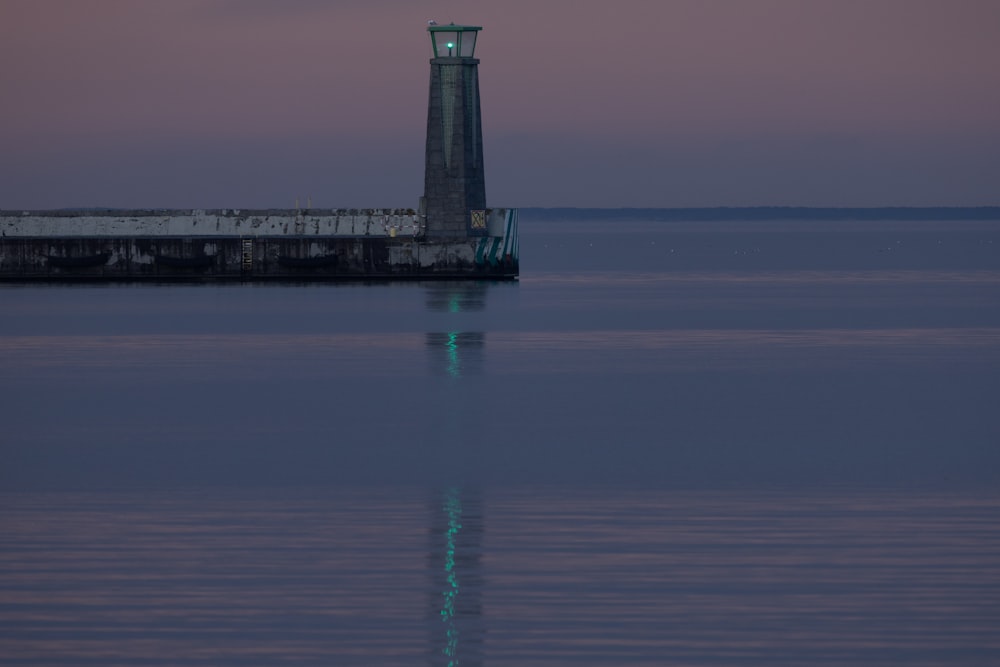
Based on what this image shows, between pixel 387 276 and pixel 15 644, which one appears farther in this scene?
pixel 387 276

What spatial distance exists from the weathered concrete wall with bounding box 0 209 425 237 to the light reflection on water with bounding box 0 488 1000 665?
4407 cm

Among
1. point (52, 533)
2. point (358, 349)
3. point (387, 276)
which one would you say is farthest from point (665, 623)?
point (387, 276)

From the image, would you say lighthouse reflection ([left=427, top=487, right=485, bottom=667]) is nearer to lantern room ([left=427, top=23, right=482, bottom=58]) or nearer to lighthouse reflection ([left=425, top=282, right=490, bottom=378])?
lighthouse reflection ([left=425, top=282, right=490, bottom=378])

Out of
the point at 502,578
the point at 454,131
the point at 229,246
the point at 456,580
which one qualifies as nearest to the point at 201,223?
the point at 229,246

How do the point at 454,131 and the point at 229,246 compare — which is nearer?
the point at 454,131

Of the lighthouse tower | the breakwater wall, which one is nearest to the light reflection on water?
the lighthouse tower

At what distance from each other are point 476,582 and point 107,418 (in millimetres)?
12287

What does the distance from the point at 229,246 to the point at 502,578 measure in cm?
4921

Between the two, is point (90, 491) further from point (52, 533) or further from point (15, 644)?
point (15, 644)

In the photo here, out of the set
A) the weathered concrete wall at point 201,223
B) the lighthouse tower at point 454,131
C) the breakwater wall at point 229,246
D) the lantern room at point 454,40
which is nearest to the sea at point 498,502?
the lighthouse tower at point 454,131

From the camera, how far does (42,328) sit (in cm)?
4278

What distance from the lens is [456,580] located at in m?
12.2

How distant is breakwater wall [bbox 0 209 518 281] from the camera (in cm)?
5897

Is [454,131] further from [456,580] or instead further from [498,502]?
[456,580]
